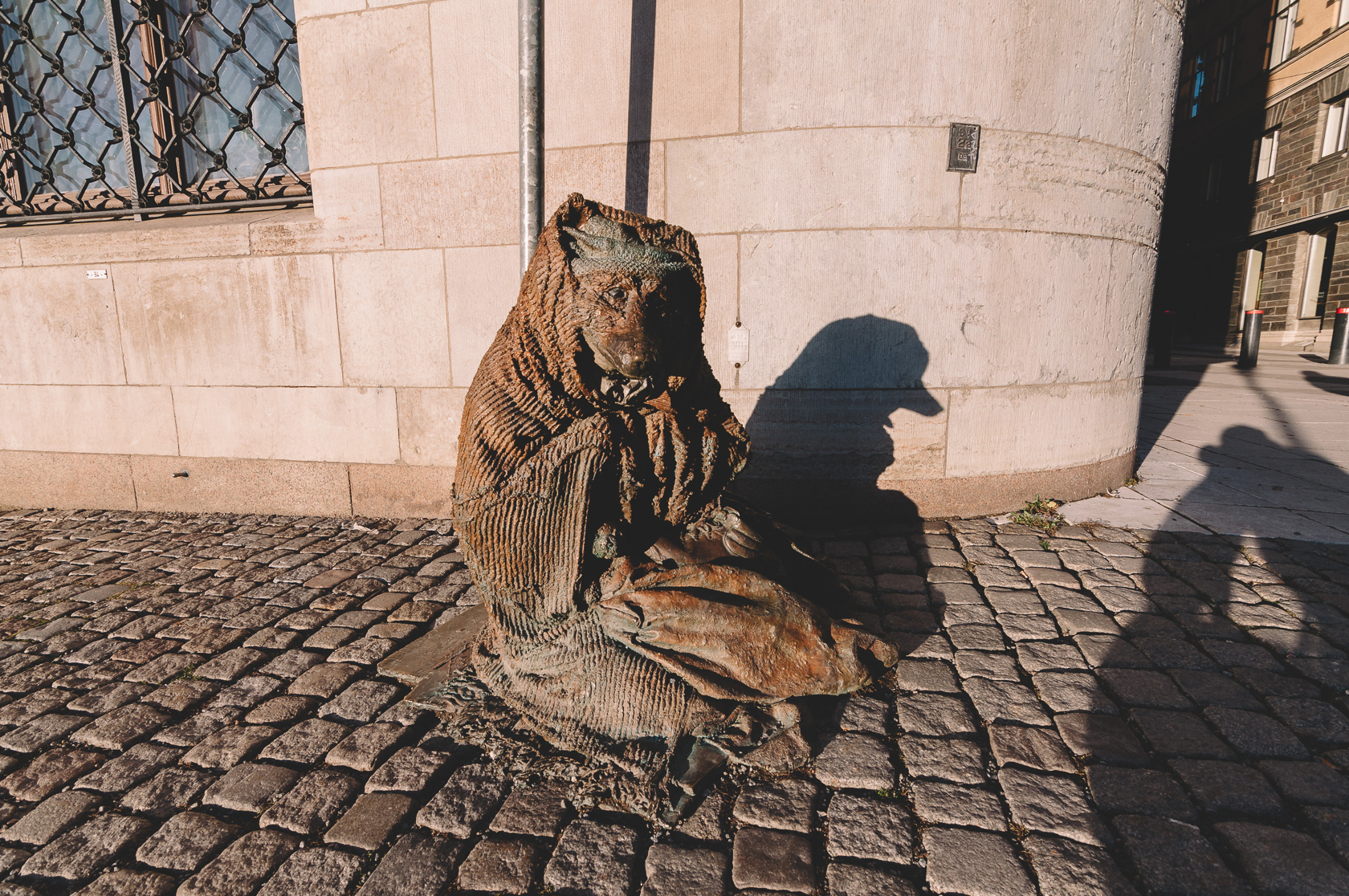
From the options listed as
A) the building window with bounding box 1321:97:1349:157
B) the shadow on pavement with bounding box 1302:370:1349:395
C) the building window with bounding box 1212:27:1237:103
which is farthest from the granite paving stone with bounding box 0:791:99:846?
the building window with bounding box 1212:27:1237:103

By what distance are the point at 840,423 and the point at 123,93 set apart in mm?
5892

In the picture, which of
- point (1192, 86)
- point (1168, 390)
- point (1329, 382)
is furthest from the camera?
point (1192, 86)

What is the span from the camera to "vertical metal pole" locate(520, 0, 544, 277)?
13.0 ft

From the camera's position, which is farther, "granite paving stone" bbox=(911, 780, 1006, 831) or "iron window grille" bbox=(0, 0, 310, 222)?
"iron window grille" bbox=(0, 0, 310, 222)

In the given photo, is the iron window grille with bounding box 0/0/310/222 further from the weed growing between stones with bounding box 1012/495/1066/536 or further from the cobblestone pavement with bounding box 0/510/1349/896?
the weed growing between stones with bounding box 1012/495/1066/536

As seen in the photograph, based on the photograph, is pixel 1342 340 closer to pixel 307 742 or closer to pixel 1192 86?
pixel 1192 86

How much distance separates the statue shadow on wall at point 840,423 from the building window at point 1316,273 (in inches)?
800

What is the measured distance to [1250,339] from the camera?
13.3 m

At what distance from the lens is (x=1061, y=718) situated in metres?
2.32

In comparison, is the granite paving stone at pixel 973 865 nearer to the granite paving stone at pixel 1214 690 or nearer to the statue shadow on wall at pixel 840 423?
the granite paving stone at pixel 1214 690

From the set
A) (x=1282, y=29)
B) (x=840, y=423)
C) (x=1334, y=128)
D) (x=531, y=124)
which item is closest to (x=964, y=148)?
(x=840, y=423)

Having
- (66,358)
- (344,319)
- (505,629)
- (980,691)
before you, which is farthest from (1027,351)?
(66,358)

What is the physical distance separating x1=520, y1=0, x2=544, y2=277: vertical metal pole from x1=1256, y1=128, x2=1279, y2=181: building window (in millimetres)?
23704

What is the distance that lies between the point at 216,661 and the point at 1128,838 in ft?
11.1
